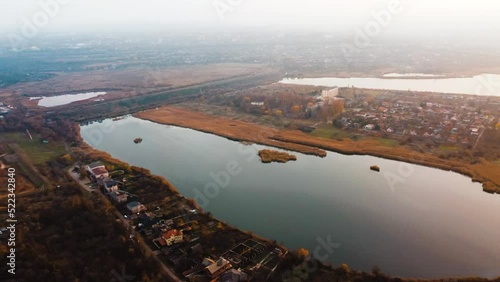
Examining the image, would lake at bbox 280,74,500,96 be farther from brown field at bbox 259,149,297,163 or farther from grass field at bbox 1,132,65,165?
grass field at bbox 1,132,65,165

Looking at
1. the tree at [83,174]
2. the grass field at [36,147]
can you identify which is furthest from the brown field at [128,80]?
the tree at [83,174]

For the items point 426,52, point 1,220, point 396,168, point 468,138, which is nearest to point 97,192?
point 1,220

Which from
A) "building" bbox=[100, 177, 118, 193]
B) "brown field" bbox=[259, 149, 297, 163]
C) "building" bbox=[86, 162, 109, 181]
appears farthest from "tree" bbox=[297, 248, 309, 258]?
"building" bbox=[86, 162, 109, 181]

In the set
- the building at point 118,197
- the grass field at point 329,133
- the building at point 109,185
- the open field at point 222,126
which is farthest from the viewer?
the grass field at point 329,133

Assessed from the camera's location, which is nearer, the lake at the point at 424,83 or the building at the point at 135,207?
the building at the point at 135,207

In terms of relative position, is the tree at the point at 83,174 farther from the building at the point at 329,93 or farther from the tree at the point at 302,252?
the building at the point at 329,93

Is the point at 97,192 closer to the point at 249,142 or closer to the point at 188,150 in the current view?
the point at 188,150

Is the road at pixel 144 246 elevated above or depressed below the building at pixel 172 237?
below
